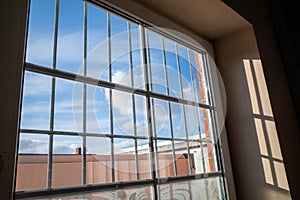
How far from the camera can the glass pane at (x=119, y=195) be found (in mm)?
993

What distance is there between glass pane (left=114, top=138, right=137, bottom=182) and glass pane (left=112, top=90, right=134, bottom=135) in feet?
0.18

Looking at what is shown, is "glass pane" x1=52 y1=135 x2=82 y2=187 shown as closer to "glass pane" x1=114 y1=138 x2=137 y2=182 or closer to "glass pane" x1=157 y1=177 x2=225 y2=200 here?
"glass pane" x1=114 y1=138 x2=137 y2=182

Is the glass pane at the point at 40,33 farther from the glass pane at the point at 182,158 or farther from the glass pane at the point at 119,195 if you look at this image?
the glass pane at the point at 182,158

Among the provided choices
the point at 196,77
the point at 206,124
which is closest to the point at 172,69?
the point at 196,77

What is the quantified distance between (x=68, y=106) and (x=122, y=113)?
1.02 feet

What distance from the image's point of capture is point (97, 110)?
1.17 meters

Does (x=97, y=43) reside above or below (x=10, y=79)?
above

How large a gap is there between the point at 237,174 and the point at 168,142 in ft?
2.46

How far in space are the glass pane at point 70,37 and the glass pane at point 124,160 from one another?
44 centimetres

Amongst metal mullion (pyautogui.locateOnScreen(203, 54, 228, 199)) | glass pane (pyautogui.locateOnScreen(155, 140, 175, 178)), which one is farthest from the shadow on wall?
glass pane (pyautogui.locateOnScreen(155, 140, 175, 178))

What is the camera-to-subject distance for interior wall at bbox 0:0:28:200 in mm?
750

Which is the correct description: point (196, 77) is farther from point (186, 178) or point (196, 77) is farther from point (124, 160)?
point (124, 160)

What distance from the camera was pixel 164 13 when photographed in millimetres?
1665

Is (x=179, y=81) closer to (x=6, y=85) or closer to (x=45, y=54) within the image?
(x=45, y=54)
